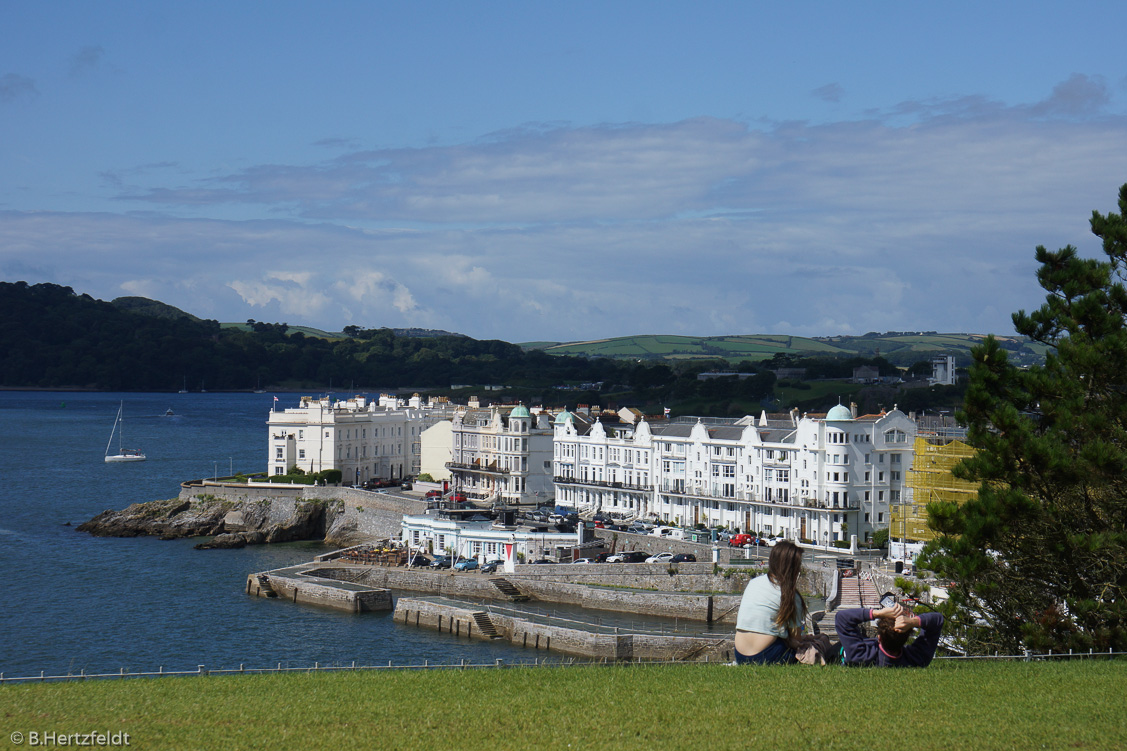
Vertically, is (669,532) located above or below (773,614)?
below

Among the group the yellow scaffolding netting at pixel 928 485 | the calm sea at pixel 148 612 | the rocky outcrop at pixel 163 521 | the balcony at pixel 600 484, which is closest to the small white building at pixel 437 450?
the balcony at pixel 600 484

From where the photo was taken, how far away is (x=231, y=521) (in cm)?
7519

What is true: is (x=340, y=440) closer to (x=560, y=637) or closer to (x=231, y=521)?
(x=231, y=521)

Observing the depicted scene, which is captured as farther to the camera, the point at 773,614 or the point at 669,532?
the point at 669,532

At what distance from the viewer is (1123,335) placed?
69.9ft

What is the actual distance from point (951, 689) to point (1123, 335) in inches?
448

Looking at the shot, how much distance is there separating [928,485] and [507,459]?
38.8 metres

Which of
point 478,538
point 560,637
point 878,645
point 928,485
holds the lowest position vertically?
point 560,637

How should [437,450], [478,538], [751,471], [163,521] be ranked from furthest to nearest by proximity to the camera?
[437,450]
[163,521]
[751,471]
[478,538]

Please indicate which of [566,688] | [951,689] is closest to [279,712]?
[566,688]

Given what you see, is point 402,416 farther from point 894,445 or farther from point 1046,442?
point 1046,442

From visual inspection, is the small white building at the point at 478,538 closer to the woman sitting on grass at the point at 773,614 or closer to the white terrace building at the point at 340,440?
the white terrace building at the point at 340,440

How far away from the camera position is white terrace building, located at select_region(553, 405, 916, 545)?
192 feet

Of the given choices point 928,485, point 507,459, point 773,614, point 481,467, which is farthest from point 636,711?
point 481,467
